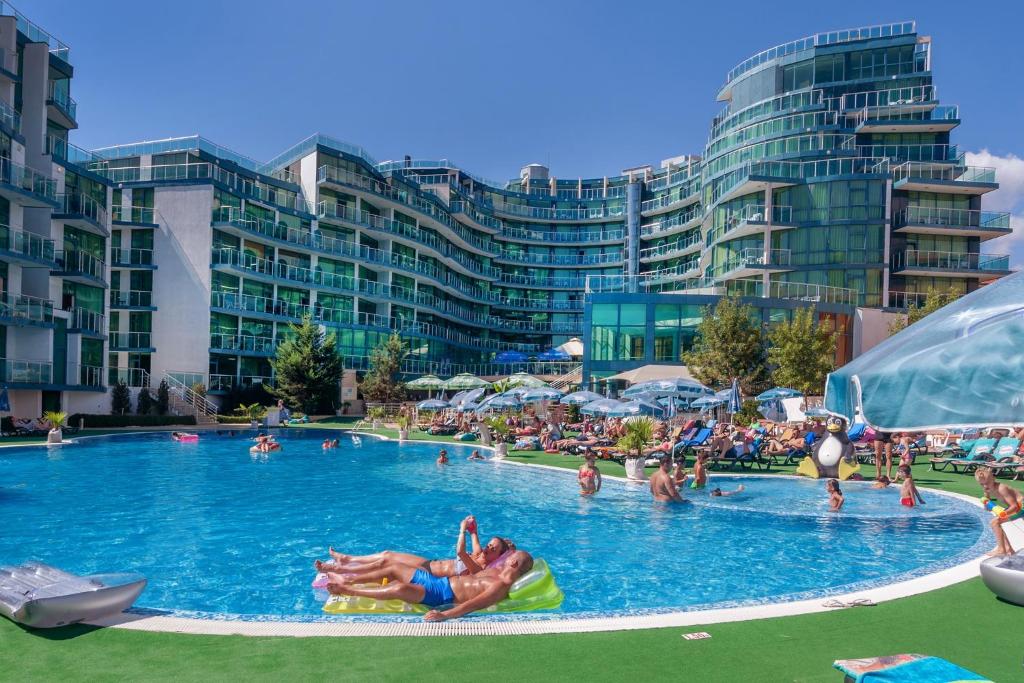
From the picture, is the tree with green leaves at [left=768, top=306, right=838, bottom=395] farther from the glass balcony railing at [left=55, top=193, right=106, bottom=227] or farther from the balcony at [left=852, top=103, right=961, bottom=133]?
the glass balcony railing at [left=55, top=193, right=106, bottom=227]

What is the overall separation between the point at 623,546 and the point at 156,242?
135 ft

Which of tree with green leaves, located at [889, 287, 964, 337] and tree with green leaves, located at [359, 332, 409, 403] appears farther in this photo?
tree with green leaves, located at [359, 332, 409, 403]

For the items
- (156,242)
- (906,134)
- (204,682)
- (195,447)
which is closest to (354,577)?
(204,682)

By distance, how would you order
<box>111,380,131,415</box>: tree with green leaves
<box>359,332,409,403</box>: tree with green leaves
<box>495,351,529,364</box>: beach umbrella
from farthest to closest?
<box>495,351,529,364</box>: beach umbrella, <box>359,332,409,403</box>: tree with green leaves, <box>111,380,131,415</box>: tree with green leaves

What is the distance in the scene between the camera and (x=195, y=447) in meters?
28.5

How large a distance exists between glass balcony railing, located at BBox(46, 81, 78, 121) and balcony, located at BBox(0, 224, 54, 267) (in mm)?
7003

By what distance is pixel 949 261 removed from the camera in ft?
160

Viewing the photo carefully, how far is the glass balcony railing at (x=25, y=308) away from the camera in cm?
3005

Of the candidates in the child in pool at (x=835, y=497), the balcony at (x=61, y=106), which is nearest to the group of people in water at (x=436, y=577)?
the child in pool at (x=835, y=497)

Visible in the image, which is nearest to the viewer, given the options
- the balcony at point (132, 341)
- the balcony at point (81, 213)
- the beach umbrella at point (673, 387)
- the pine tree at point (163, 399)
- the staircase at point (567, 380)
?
the beach umbrella at point (673, 387)

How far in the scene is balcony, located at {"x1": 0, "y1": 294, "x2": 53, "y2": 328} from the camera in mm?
29969

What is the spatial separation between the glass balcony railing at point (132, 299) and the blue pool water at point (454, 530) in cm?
2528

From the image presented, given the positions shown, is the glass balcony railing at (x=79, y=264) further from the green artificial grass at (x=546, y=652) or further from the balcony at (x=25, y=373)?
the green artificial grass at (x=546, y=652)

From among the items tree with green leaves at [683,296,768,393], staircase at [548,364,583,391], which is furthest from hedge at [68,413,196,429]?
tree with green leaves at [683,296,768,393]
